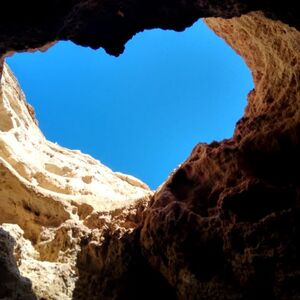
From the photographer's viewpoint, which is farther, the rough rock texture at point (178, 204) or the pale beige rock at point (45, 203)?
the pale beige rock at point (45, 203)

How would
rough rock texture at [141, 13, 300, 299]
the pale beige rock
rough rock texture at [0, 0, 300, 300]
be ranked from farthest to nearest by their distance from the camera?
1. the pale beige rock
2. rough rock texture at [141, 13, 300, 299]
3. rough rock texture at [0, 0, 300, 300]

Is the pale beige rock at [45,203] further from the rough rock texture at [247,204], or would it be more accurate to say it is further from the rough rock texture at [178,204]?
the rough rock texture at [247,204]

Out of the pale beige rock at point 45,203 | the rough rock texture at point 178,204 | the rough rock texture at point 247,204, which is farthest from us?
the pale beige rock at point 45,203

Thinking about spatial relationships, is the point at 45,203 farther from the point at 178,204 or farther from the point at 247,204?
the point at 247,204

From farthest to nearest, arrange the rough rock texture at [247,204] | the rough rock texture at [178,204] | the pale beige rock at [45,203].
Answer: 1. the pale beige rock at [45,203]
2. the rough rock texture at [247,204]
3. the rough rock texture at [178,204]

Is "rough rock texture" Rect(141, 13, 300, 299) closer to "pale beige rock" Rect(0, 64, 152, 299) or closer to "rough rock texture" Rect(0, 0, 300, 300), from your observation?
"rough rock texture" Rect(0, 0, 300, 300)

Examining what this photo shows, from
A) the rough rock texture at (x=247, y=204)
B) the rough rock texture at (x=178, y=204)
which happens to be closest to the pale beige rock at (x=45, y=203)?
the rough rock texture at (x=178, y=204)

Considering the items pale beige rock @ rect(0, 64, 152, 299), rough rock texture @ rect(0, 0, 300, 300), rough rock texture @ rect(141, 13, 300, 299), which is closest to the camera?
rough rock texture @ rect(0, 0, 300, 300)

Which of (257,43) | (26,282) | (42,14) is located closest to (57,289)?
(26,282)

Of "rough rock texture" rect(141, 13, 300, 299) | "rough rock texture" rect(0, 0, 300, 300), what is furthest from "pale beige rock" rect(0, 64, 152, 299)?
"rough rock texture" rect(141, 13, 300, 299)

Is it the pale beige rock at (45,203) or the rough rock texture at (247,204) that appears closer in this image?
the rough rock texture at (247,204)
